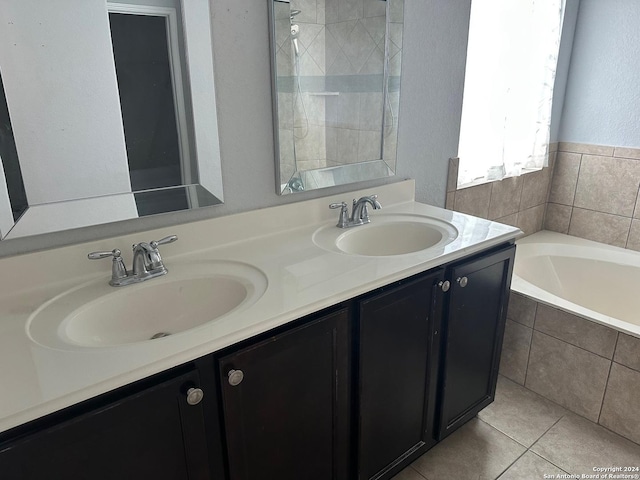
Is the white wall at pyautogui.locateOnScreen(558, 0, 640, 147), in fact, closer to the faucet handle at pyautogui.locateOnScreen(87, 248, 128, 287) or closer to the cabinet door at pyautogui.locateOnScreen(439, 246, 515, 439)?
the cabinet door at pyautogui.locateOnScreen(439, 246, 515, 439)

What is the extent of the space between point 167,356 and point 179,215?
0.61m

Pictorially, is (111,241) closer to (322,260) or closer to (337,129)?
(322,260)

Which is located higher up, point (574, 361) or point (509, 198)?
point (509, 198)

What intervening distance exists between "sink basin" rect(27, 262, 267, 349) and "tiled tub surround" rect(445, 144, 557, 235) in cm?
131

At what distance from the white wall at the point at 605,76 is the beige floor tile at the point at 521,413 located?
59.4 inches

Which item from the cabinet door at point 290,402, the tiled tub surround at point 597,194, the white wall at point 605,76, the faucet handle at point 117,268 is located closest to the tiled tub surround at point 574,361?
the tiled tub surround at point 597,194

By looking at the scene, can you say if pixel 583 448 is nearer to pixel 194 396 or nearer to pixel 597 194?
pixel 597 194

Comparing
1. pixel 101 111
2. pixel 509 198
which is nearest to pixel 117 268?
pixel 101 111

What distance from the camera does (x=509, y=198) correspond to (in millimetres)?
2588

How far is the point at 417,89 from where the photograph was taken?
1.90 m

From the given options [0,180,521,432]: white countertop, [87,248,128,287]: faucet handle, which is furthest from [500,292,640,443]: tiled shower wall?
[87,248,128,287]: faucet handle

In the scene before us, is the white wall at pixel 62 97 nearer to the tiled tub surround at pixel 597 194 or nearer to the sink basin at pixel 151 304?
the sink basin at pixel 151 304

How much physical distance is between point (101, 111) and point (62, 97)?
9cm

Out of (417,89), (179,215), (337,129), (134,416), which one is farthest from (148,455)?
(417,89)
